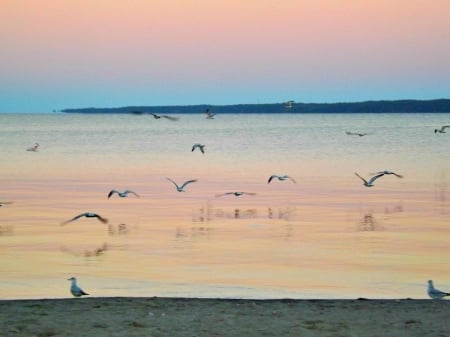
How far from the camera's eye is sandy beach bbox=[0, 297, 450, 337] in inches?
444

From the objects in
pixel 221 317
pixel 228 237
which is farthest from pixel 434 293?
pixel 228 237

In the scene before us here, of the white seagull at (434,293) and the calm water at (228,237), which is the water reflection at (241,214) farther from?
the white seagull at (434,293)

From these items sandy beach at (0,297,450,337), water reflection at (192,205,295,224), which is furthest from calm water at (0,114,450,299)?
sandy beach at (0,297,450,337)

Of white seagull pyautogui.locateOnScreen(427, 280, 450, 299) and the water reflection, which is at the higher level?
white seagull pyautogui.locateOnScreen(427, 280, 450, 299)

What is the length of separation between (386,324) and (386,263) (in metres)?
7.19

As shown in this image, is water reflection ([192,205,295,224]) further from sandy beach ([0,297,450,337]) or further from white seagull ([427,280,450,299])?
sandy beach ([0,297,450,337])

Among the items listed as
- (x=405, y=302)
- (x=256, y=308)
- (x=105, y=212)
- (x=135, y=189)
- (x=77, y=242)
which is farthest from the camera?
(x=135, y=189)

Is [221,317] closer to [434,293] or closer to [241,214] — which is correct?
[434,293]

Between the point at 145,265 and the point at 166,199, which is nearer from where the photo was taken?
the point at 145,265

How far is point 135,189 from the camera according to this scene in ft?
133

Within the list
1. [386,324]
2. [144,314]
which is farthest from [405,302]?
[144,314]

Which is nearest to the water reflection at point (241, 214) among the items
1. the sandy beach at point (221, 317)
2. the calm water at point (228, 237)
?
the calm water at point (228, 237)

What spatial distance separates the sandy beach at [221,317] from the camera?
1129cm

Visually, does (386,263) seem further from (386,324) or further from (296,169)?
(296,169)
